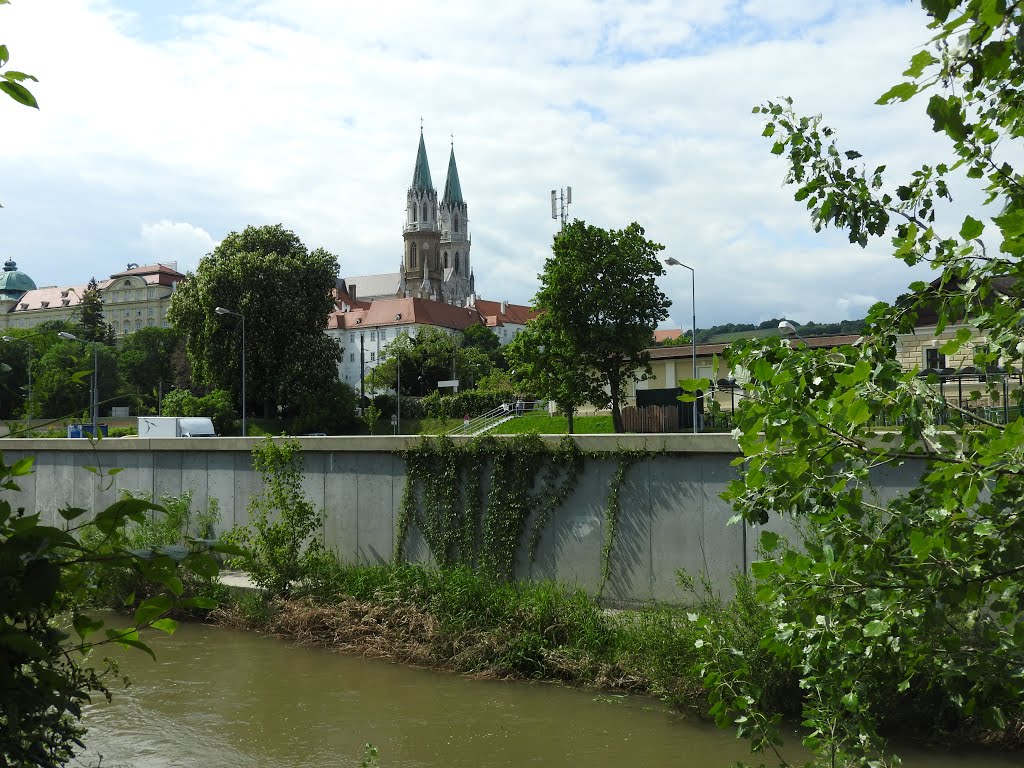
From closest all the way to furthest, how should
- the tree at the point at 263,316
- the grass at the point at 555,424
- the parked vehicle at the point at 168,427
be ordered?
the parked vehicle at the point at 168,427 < the grass at the point at 555,424 < the tree at the point at 263,316

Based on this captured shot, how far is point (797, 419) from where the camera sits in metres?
3.06

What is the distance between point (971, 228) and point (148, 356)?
354 ft

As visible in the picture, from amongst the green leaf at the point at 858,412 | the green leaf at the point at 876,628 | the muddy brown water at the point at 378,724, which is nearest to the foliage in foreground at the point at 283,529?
the muddy brown water at the point at 378,724

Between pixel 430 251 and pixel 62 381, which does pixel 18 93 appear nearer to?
pixel 62 381

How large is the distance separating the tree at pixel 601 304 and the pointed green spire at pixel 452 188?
465ft

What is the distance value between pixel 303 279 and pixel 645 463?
51.9 metres

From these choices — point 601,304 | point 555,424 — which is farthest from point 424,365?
point 601,304

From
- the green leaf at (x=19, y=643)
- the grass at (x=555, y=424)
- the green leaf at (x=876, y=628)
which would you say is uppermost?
the grass at (x=555, y=424)

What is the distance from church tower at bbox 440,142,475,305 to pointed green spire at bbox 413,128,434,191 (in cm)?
824

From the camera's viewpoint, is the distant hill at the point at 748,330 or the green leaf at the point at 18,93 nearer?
the green leaf at the point at 18,93

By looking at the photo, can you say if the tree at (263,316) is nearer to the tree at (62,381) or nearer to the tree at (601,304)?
the tree at (601,304)

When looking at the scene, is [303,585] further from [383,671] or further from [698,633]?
[698,633]

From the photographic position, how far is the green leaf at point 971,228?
288 centimetres

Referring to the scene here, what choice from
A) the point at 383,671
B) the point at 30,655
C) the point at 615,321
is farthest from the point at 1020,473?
the point at 615,321
